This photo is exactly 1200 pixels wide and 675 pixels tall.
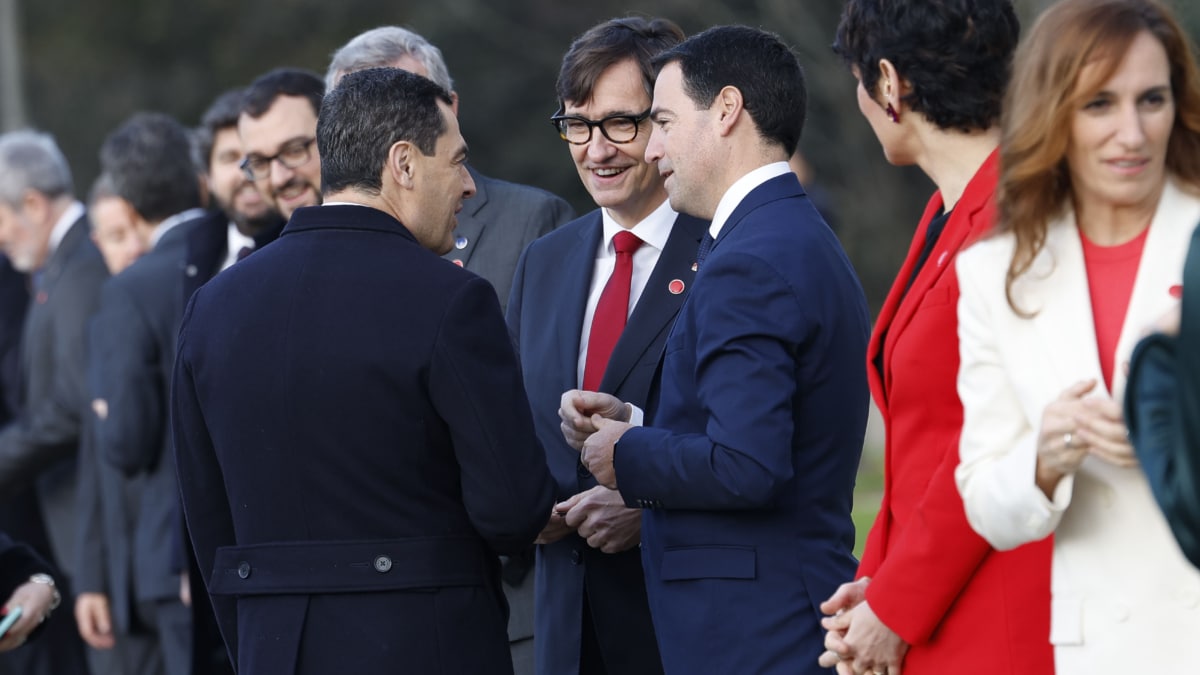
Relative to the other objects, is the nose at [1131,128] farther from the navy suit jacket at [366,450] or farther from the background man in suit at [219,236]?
the background man in suit at [219,236]

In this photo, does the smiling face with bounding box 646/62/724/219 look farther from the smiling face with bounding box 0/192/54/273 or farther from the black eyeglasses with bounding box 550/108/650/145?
the smiling face with bounding box 0/192/54/273

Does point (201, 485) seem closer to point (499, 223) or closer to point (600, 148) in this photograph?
point (600, 148)

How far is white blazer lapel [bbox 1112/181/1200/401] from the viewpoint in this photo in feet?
8.21

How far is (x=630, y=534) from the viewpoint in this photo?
397 cm

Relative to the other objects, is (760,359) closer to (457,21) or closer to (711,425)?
(711,425)

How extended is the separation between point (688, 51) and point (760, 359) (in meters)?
0.80

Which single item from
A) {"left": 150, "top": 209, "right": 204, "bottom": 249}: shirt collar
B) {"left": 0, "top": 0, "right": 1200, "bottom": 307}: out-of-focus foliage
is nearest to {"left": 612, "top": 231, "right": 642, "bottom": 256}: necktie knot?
{"left": 150, "top": 209, "right": 204, "bottom": 249}: shirt collar

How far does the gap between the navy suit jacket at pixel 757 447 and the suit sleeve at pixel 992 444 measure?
0.62 m

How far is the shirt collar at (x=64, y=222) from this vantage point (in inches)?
303

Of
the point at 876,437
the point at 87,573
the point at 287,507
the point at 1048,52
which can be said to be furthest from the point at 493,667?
the point at 876,437

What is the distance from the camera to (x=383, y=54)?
497cm

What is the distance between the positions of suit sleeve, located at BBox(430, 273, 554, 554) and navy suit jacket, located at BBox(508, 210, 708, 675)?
2.32ft

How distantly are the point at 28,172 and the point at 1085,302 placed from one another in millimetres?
6452

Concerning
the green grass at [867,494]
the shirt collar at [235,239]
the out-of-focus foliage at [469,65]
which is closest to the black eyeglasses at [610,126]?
the shirt collar at [235,239]
